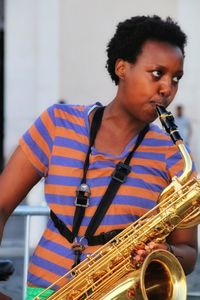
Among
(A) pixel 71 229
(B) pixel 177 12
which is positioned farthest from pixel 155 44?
(B) pixel 177 12

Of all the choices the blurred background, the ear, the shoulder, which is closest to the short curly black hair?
the ear

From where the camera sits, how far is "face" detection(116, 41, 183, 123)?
117 inches

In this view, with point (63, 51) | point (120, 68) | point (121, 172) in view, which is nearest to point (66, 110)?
point (120, 68)

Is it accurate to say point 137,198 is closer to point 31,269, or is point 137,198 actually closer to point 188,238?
point 188,238

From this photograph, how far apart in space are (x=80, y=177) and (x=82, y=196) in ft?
0.31

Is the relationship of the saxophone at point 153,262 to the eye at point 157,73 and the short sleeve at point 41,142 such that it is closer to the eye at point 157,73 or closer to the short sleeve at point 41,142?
the eye at point 157,73

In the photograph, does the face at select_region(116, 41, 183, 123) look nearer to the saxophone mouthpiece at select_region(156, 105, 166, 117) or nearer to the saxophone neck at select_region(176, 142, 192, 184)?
the saxophone mouthpiece at select_region(156, 105, 166, 117)

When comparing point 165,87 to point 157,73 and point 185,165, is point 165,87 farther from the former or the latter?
point 185,165

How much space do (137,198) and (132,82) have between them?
44cm

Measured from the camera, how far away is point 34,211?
457cm

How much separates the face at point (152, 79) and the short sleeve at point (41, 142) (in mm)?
318

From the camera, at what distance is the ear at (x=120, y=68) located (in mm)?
3131

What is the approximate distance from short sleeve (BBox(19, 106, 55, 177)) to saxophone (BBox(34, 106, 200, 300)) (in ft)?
1.38

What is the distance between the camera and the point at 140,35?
3.09 metres
